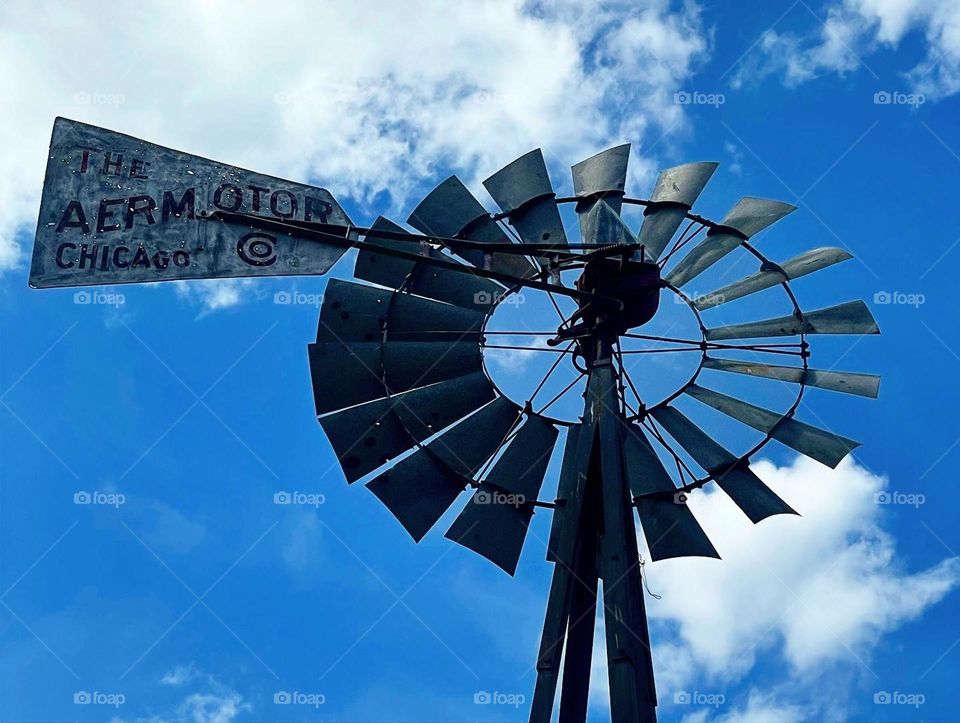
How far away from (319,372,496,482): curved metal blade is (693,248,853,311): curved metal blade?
2013 millimetres

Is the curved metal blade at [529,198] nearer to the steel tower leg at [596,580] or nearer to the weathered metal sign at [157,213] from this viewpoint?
the steel tower leg at [596,580]

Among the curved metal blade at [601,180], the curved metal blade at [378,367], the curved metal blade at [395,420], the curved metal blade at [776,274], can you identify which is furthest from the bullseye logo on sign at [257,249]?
the curved metal blade at [776,274]

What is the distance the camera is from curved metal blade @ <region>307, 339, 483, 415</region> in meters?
8.91

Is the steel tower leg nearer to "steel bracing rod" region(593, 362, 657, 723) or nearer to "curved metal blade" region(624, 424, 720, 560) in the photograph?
"steel bracing rod" region(593, 362, 657, 723)

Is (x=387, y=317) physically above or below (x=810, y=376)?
above

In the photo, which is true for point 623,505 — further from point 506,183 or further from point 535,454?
point 506,183

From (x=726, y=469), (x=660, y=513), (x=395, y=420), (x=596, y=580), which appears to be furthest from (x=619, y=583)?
(x=395, y=420)

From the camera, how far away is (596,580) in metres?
8.37

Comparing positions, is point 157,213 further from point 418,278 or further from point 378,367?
point 418,278

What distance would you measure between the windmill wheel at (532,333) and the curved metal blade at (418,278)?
0.01 metres

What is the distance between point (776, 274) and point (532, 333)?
2.15 m

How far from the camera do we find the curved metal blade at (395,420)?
8719 millimetres

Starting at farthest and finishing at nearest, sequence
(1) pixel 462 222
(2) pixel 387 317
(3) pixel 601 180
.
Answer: (3) pixel 601 180 < (1) pixel 462 222 < (2) pixel 387 317

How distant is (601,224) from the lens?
9.38 metres
